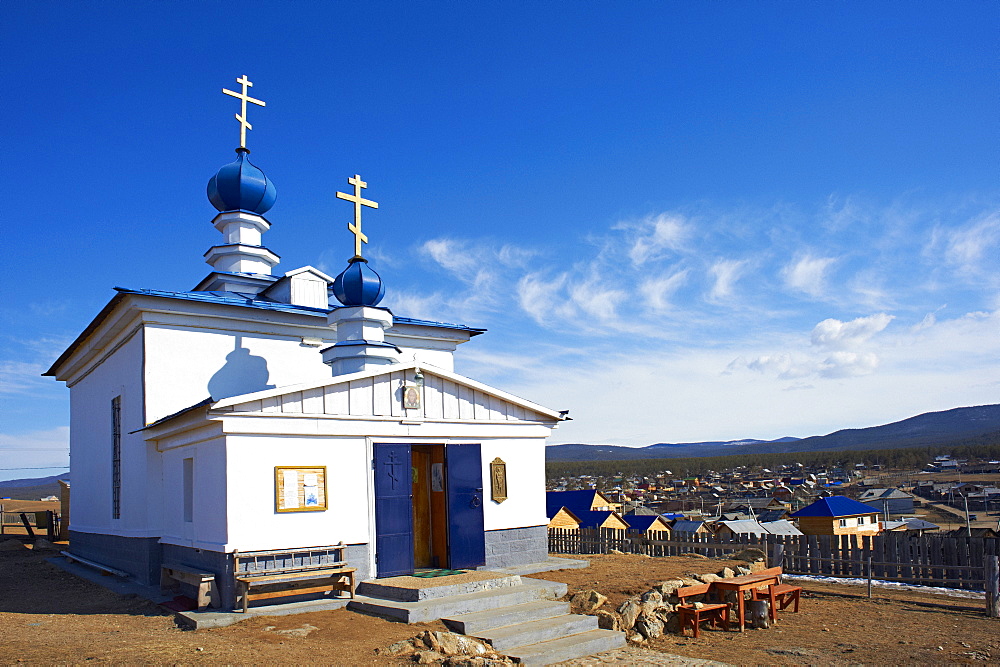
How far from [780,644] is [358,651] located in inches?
244

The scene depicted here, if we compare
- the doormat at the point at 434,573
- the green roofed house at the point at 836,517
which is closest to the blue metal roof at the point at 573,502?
the green roofed house at the point at 836,517

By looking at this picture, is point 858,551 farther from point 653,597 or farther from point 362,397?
point 362,397

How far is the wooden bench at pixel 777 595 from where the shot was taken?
12.8 metres

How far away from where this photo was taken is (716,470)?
15662 cm

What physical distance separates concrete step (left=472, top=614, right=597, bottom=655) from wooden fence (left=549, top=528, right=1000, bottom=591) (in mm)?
8279

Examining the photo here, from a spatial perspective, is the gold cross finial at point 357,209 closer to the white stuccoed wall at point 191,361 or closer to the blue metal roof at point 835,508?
the white stuccoed wall at point 191,361

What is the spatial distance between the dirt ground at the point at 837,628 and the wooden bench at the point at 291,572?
3853mm

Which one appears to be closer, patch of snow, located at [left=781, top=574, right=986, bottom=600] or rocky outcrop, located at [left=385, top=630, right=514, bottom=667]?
rocky outcrop, located at [left=385, top=630, right=514, bottom=667]

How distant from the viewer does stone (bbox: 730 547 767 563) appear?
1712 cm

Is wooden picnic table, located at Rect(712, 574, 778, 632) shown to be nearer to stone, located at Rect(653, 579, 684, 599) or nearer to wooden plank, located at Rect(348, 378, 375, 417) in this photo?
stone, located at Rect(653, 579, 684, 599)

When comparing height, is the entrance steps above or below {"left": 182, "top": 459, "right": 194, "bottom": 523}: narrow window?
below

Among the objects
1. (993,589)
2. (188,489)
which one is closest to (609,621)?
(993,589)

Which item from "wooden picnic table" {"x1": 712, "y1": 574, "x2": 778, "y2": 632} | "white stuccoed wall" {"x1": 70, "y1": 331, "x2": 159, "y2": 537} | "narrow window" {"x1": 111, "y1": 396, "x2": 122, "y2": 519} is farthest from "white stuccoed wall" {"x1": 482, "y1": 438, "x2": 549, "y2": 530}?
"narrow window" {"x1": 111, "y1": 396, "x2": 122, "y2": 519}

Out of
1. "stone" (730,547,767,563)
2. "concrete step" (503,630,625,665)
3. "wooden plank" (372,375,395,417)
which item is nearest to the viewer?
"concrete step" (503,630,625,665)
